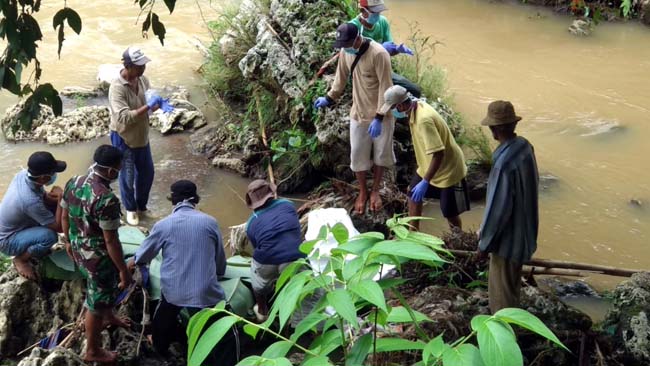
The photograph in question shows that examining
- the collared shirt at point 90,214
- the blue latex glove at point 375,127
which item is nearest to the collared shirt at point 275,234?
the collared shirt at point 90,214

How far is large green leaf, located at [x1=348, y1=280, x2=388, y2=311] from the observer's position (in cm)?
159

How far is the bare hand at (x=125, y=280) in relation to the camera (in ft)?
14.2

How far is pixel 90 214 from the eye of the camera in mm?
4102

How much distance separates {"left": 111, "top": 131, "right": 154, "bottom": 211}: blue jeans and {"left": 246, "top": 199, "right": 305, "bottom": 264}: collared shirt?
82.1 inches

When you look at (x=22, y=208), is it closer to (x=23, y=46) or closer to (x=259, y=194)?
(x=259, y=194)

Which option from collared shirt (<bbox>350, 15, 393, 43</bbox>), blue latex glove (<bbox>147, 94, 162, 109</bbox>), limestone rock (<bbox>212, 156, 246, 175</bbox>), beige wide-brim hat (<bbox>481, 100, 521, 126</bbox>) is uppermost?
beige wide-brim hat (<bbox>481, 100, 521, 126</bbox>)

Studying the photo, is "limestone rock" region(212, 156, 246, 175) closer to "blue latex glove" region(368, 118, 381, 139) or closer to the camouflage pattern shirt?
"blue latex glove" region(368, 118, 381, 139)

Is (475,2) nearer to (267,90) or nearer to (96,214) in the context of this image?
(267,90)

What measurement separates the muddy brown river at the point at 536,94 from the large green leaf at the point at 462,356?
4.67m

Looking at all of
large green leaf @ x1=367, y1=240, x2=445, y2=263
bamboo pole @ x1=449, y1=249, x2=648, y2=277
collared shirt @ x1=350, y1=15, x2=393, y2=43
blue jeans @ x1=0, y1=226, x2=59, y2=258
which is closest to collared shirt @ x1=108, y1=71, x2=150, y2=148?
blue jeans @ x1=0, y1=226, x2=59, y2=258

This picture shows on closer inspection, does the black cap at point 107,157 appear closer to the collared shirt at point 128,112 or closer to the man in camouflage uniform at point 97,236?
the man in camouflage uniform at point 97,236

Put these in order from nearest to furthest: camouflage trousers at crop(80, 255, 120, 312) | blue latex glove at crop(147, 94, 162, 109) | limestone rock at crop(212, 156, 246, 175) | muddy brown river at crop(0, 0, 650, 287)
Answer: camouflage trousers at crop(80, 255, 120, 312), blue latex glove at crop(147, 94, 162, 109), muddy brown river at crop(0, 0, 650, 287), limestone rock at crop(212, 156, 246, 175)

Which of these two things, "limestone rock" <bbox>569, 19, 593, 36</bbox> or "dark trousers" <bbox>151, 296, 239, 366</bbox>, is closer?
"dark trousers" <bbox>151, 296, 239, 366</bbox>

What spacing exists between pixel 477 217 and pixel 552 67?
4.93 metres
